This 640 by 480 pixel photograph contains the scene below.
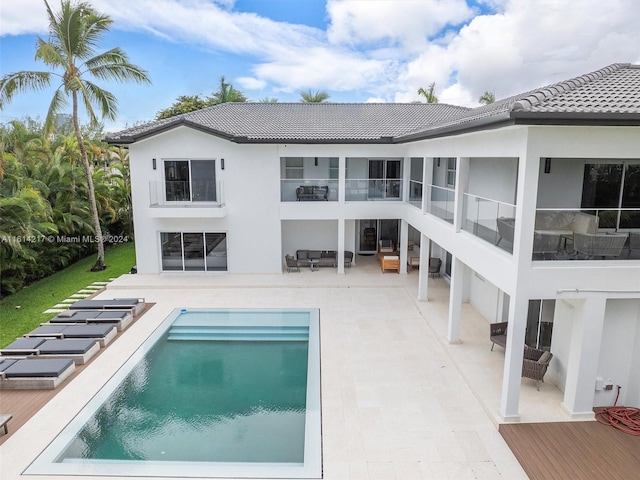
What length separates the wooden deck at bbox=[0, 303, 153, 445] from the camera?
31.4ft

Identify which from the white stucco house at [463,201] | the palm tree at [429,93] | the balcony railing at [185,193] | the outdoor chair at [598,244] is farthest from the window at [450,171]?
the palm tree at [429,93]

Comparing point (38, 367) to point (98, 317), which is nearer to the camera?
point (38, 367)

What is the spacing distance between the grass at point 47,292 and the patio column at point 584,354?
15973mm

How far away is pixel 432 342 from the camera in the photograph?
13.6 m

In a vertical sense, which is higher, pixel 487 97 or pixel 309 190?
pixel 487 97

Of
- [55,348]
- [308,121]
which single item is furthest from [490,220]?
[308,121]

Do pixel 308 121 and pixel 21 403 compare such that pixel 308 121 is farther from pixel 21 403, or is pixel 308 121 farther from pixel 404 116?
pixel 21 403

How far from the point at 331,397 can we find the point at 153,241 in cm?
1388

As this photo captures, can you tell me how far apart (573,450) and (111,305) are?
14.9 meters

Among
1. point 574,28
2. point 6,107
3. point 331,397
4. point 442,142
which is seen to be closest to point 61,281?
point 6,107

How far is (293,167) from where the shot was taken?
22391 mm

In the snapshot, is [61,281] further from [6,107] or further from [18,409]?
[18,409]

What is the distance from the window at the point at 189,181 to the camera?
2036 centimetres

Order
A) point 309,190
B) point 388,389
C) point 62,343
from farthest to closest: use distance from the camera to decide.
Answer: point 309,190, point 62,343, point 388,389
